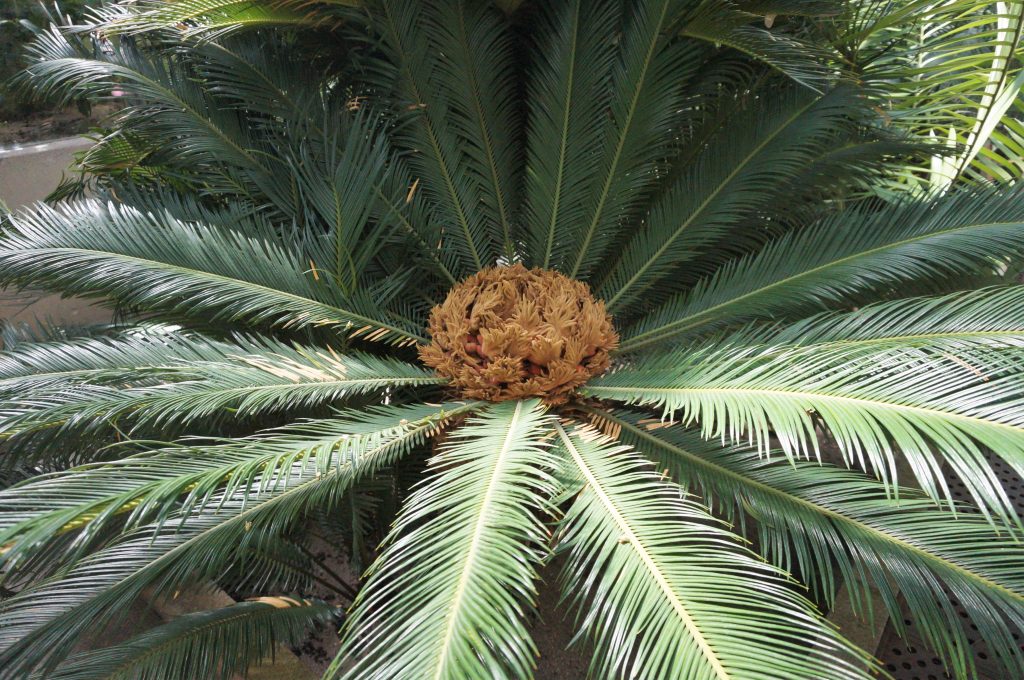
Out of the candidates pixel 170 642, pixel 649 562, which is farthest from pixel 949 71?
pixel 170 642

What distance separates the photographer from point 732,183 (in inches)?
84.1

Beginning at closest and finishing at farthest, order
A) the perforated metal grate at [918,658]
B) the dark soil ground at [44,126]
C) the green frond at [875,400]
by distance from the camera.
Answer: the green frond at [875,400], the perforated metal grate at [918,658], the dark soil ground at [44,126]

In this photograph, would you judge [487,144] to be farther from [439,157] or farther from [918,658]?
[918,658]

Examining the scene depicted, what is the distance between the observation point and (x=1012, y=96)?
6.59 feet

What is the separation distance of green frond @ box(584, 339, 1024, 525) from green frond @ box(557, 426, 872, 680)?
0.71 feet

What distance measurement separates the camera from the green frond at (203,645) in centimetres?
131

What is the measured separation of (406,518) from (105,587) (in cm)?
57

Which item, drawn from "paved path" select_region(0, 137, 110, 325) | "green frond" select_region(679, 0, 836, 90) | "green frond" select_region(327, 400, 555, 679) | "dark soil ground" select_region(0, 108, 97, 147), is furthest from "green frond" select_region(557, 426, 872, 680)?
"dark soil ground" select_region(0, 108, 97, 147)

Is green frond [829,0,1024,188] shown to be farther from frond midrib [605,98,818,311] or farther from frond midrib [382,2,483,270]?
frond midrib [382,2,483,270]

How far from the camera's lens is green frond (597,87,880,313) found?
203cm

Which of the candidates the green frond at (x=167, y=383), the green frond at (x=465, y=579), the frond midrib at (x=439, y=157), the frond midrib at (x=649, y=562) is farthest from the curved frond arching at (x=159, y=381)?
the frond midrib at (x=439, y=157)

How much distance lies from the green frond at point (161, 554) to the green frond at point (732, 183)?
1152 millimetres

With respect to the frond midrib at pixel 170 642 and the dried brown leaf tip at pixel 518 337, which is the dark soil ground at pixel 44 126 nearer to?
the dried brown leaf tip at pixel 518 337

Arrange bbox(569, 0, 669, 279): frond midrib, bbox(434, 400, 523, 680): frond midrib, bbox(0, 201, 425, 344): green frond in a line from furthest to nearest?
bbox(569, 0, 669, 279): frond midrib → bbox(0, 201, 425, 344): green frond → bbox(434, 400, 523, 680): frond midrib
